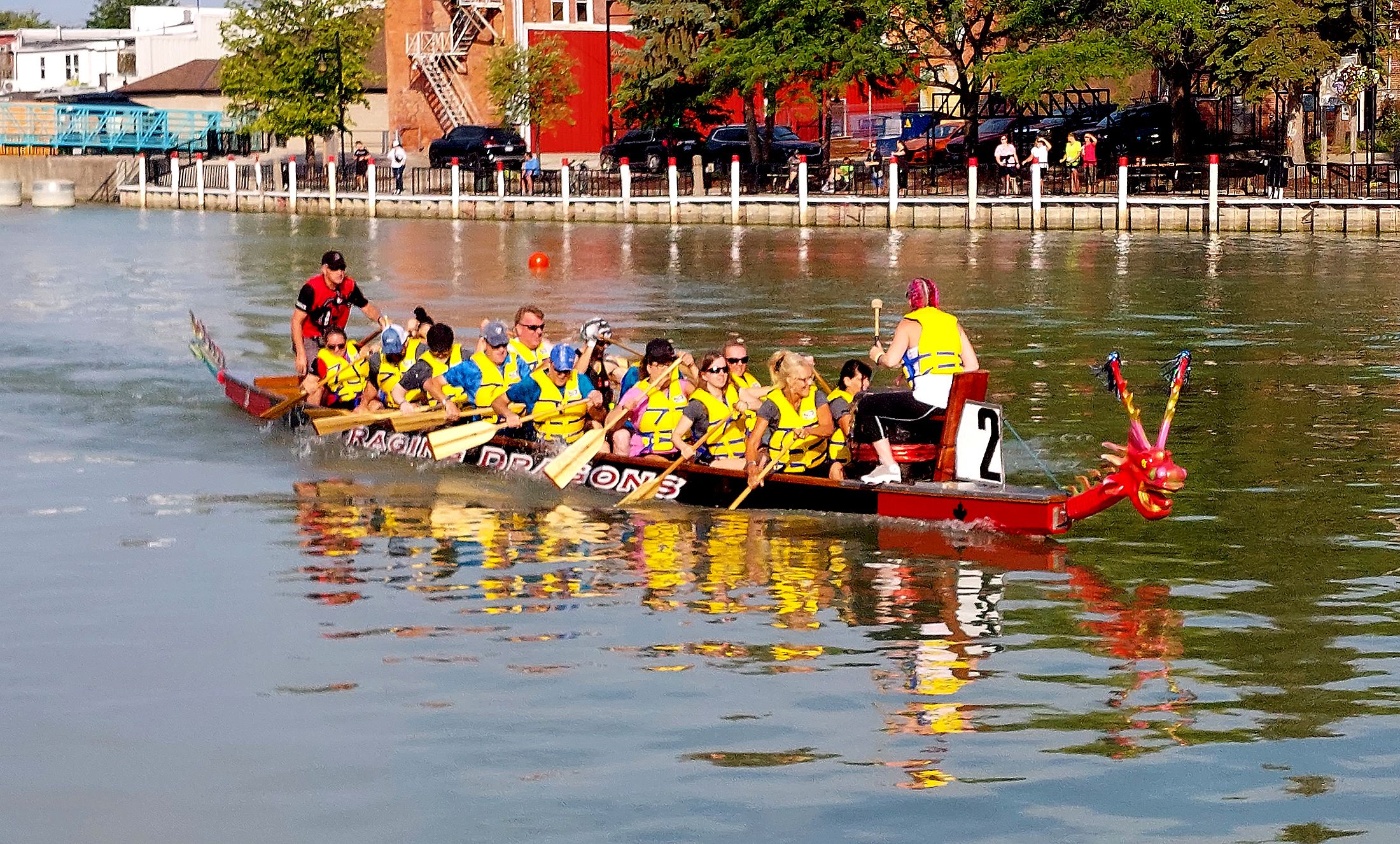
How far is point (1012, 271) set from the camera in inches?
1505

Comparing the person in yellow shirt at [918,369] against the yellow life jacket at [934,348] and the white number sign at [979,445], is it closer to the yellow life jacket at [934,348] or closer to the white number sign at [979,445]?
the yellow life jacket at [934,348]

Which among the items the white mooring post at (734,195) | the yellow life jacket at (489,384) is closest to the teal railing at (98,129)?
the white mooring post at (734,195)

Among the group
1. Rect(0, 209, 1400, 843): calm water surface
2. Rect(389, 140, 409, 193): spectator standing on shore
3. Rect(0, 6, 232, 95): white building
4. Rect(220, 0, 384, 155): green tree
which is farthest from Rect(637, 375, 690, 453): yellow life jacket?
Rect(0, 6, 232, 95): white building

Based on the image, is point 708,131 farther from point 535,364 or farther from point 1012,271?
point 535,364

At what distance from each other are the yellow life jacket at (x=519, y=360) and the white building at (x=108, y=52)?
3395 inches

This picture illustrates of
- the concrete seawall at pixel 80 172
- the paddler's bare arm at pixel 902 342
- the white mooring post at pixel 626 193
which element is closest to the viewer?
the paddler's bare arm at pixel 902 342

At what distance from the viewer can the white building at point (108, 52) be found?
108 meters

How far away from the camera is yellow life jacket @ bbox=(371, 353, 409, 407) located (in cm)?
1948

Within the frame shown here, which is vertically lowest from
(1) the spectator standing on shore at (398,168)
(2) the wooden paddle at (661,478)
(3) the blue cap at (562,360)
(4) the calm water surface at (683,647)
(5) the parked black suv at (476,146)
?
(4) the calm water surface at (683,647)

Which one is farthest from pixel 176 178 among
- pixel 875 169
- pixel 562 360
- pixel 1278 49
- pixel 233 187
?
pixel 562 360

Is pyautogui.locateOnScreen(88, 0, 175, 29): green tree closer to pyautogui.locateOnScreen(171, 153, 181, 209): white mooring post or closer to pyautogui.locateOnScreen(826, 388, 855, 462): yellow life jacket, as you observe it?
pyautogui.locateOnScreen(171, 153, 181, 209): white mooring post

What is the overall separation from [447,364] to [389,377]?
4.13 feet

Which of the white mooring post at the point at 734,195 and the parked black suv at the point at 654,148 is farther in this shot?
the parked black suv at the point at 654,148

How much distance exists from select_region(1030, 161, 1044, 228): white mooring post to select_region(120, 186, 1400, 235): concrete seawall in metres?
0.04
